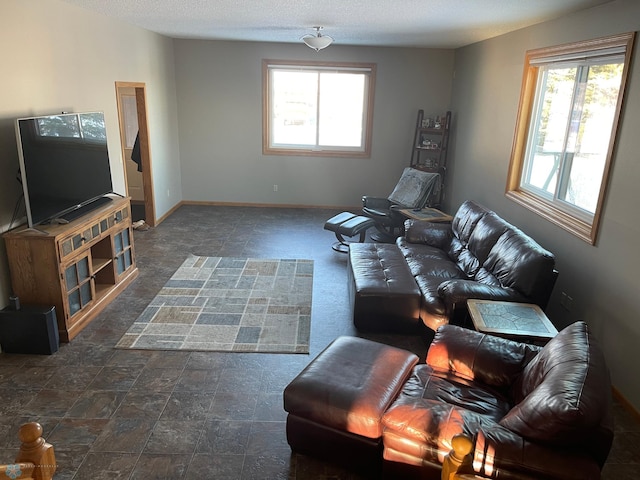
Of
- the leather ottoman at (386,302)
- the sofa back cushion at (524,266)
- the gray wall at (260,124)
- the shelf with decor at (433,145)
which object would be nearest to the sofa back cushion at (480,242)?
the sofa back cushion at (524,266)

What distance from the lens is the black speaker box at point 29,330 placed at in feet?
10.6

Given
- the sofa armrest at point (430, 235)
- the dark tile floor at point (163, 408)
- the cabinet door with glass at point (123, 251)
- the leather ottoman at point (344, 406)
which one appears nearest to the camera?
the leather ottoman at point (344, 406)

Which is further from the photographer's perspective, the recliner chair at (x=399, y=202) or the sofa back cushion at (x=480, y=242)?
the recliner chair at (x=399, y=202)

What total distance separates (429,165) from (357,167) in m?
1.17

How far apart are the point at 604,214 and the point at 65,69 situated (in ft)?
14.7

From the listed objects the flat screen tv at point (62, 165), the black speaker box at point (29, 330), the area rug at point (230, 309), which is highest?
the flat screen tv at point (62, 165)

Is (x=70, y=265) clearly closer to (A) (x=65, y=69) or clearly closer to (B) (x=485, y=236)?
(A) (x=65, y=69)

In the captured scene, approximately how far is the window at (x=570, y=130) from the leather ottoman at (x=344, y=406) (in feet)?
6.53

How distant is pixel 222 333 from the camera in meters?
3.69

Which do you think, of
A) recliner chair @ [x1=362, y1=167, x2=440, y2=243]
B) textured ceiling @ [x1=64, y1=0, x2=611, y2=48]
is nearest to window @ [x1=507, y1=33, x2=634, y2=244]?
textured ceiling @ [x1=64, y1=0, x2=611, y2=48]

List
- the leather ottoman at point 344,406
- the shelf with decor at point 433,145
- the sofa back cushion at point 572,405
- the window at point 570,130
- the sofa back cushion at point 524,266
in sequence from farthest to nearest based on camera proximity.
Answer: the shelf with decor at point 433,145 < the window at point 570,130 < the sofa back cushion at point 524,266 < the leather ottoman at point 344,406 < the sofa back cushion at point 572,405

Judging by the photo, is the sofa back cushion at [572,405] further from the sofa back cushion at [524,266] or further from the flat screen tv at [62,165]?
the flat screen tv at [62,165]

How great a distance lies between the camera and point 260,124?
734 centimetres

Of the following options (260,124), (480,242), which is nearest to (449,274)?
(480,242)
